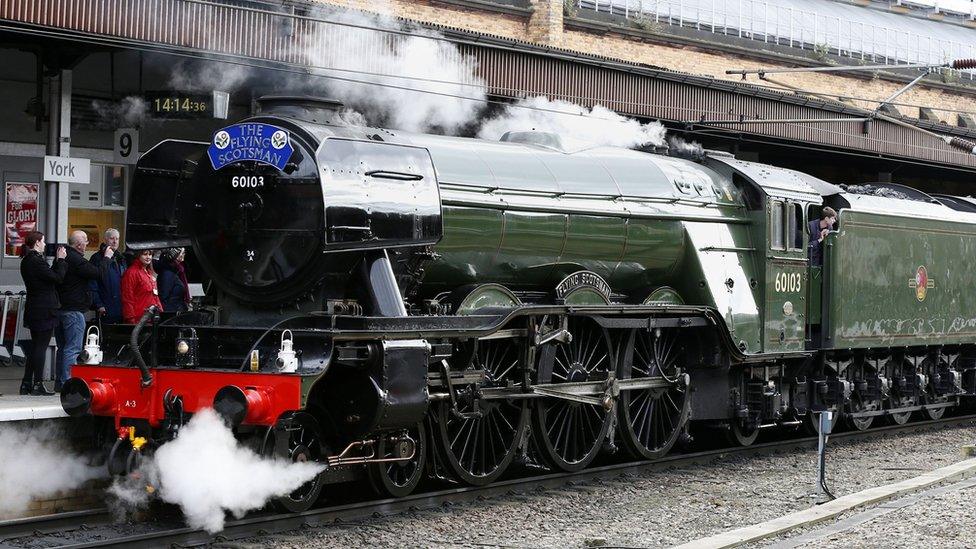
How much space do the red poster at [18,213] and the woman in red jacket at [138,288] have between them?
6.15 m

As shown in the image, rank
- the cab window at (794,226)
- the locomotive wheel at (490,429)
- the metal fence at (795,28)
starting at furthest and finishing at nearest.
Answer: the metal fence at (795,28)
the cab window at (794,226)
the locomotive wheel at (490,429)

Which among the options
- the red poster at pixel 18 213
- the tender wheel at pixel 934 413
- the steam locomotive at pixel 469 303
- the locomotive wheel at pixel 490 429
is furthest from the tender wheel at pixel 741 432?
the red poster at pixel 18 213

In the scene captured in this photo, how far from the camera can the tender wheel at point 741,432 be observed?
13.0 m

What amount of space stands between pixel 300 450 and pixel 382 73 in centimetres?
587

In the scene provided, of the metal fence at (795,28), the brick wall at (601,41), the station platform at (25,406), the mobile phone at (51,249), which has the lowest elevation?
the station platform at (25,406)

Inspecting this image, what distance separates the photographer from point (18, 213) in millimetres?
16312

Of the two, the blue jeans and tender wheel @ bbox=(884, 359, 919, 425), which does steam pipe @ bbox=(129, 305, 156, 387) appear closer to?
the blue jeans

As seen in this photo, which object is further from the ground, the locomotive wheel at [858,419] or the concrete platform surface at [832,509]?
the locomotive wheel at [858,419]

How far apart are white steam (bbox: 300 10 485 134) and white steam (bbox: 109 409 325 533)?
550 centimetres

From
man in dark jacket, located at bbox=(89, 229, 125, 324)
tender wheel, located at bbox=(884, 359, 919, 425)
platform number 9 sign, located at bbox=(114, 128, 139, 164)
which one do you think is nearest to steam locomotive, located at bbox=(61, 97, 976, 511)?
tender wheel, located at bbox=(884, 359, 919, 425)

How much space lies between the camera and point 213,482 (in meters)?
7.99

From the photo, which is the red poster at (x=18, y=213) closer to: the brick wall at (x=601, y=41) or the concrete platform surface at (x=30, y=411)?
the brick wall at (x=601, y=41)

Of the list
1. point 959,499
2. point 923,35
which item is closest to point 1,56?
point 959,499

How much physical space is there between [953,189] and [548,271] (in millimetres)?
24876
